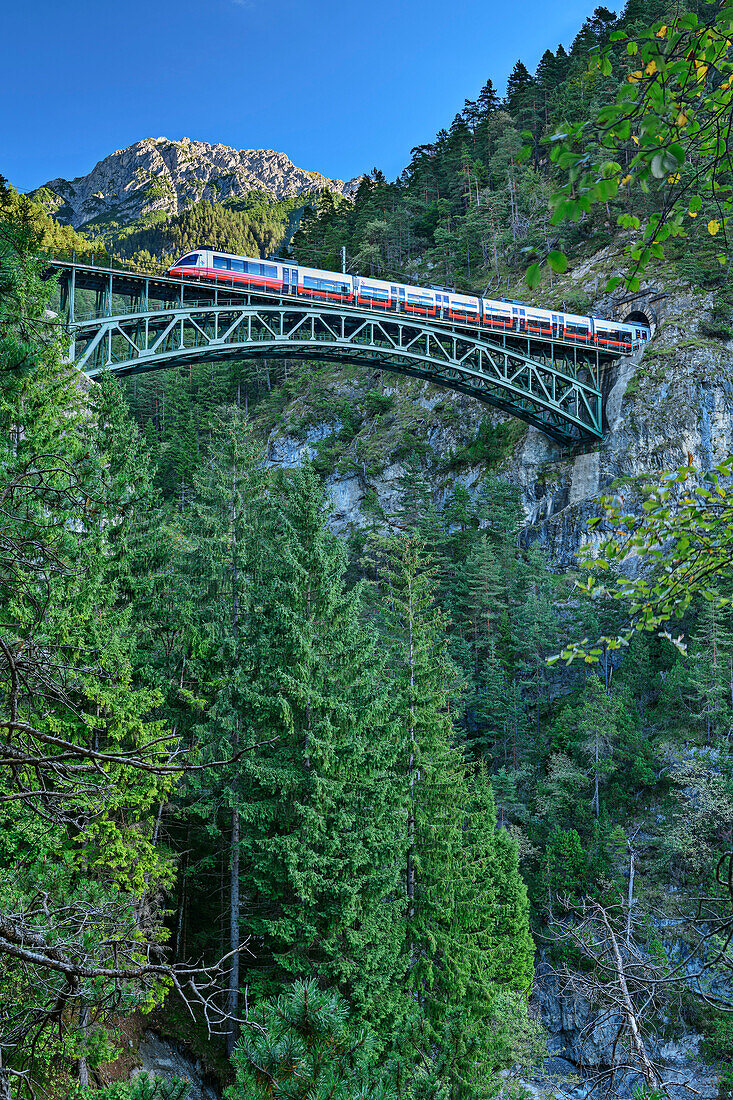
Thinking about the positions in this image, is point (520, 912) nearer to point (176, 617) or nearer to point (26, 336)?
point (176, 617)

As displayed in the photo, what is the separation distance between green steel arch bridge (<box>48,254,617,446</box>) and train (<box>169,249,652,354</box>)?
0.56 metres

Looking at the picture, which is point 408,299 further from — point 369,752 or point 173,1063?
point 173,1063

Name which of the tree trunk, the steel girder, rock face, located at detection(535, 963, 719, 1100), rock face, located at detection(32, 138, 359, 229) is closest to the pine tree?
the tree trunk

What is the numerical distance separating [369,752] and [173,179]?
6690 inches

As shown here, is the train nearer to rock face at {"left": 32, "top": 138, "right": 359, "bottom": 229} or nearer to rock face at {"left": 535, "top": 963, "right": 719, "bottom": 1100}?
rock face at {"left": 535, "top": 963, "right": 719, "bottom": 1100}

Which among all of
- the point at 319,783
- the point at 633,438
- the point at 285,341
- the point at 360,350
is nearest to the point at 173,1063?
the point at 319,783

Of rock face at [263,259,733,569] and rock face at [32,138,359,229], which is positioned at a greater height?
rock face at [32,138,359,229]

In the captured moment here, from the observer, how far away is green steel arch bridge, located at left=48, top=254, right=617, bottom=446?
20859mm

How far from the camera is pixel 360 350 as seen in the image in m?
25.0

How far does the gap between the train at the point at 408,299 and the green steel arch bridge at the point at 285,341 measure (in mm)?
559

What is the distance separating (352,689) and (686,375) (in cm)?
2278

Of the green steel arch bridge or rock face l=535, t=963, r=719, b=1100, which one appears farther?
the green steel arch bridge

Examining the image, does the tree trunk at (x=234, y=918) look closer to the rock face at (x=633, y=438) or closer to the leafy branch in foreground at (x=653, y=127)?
the leafy branch in foreground at (x=653, y=127)

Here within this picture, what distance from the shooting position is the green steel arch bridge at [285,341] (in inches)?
821
